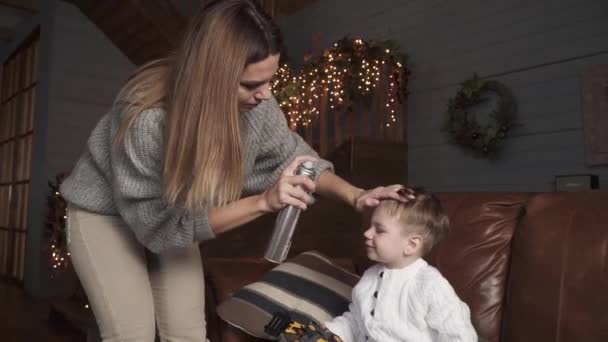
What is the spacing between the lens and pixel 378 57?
4680mm

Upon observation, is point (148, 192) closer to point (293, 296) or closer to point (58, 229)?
point (293, 296)

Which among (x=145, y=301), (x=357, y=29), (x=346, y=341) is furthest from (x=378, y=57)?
(x=145, y=301)

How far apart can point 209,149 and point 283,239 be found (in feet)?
0.86

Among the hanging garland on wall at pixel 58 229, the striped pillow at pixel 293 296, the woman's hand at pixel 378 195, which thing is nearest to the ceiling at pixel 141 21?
the hanging garland on wall at pixel 58 229

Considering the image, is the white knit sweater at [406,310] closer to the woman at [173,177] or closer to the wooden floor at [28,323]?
the woman at [173,177]

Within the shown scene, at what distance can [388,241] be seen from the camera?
162 centimetres

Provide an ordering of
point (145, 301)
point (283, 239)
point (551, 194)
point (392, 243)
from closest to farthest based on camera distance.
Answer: point (283, 239), point (145, 301), point (392, 243), point (551, 194)

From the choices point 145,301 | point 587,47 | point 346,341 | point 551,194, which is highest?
point 587,47

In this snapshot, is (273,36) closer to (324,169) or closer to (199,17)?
(199,17)

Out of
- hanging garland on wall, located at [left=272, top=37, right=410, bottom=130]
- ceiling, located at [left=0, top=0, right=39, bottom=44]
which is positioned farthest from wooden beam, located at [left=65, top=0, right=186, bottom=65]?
hanging garland on wall, located at [left=272, top=37, right=410, bottom=130]

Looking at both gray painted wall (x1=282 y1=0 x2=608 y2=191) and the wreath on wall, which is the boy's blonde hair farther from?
the wreath on wall

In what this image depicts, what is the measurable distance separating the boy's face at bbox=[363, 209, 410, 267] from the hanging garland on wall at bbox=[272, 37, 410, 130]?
315 cm

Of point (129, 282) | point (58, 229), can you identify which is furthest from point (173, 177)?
point (58, 229)

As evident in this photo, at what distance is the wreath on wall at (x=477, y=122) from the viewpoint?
418cm
